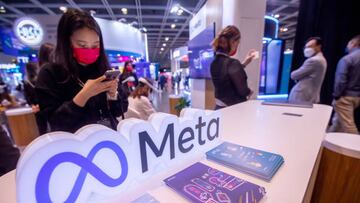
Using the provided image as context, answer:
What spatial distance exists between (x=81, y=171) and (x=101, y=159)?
0.05 m

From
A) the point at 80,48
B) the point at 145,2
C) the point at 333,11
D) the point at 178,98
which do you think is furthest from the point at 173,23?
the point at 80,48

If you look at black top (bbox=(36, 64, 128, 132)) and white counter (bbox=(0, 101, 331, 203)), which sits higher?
black top (bbox=(36, 64, 128, 132))

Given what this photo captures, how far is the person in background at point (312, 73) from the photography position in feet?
7.20

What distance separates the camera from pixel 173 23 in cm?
788

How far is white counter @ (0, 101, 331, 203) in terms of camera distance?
0.47 meters

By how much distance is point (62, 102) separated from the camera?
85 centimetres

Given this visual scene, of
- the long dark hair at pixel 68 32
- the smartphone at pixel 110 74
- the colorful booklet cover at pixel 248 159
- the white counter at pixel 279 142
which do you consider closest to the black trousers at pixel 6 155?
the white counter at pixel 279 142

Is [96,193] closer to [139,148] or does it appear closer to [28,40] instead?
[139,148]

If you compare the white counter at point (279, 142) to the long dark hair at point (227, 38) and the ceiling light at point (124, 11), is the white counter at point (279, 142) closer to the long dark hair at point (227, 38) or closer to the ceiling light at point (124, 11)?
the long dark hair at point (227, 38)

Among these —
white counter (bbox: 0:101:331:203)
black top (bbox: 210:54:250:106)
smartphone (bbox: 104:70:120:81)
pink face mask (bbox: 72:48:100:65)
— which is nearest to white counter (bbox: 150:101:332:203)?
white counter (bbox: 0:101:331:203)

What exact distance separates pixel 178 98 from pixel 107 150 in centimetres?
369

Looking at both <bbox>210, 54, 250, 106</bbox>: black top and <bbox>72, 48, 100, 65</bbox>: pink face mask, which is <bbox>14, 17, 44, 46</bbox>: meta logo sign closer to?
<bbox>72, 48, 100, 65</bbox>: pink face mask

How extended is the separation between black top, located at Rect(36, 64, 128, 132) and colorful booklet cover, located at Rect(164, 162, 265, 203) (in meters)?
0.56

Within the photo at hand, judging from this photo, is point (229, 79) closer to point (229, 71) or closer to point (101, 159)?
point (229, 71)
